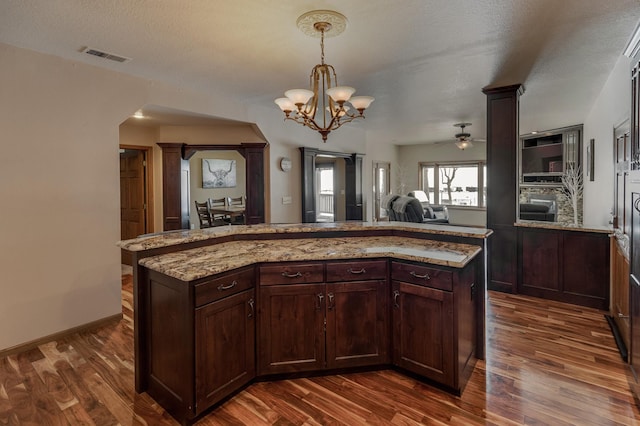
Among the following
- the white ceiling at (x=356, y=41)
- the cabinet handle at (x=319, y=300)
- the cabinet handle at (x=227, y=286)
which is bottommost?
the cabinet handle at (x=319, y=300)

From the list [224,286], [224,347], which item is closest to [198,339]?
[224,347]

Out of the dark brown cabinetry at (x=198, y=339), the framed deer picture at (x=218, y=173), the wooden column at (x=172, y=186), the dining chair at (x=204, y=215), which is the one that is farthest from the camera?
the framed deer picture at (x=218, y=173)

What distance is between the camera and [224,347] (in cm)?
212

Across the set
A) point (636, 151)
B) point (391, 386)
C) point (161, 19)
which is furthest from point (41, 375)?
point (636, 151)

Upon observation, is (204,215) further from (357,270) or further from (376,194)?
(357,270)

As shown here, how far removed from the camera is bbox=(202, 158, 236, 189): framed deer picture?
8484 millimetres

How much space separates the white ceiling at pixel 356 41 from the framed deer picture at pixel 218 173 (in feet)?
13.5

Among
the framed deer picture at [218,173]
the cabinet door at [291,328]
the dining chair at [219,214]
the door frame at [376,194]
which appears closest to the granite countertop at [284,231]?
the cabinet door at [291,328]

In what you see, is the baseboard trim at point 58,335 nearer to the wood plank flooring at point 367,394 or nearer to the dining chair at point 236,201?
the wood plank flooring at point 367,394

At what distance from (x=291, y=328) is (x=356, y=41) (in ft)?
7.68

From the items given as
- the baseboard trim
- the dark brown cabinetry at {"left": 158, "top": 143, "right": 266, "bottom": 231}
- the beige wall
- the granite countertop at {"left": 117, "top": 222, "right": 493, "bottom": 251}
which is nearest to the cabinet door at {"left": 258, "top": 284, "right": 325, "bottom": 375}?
the granite countertop at {"left": 117, "top": 222, "right": 493, "bottom": 251}

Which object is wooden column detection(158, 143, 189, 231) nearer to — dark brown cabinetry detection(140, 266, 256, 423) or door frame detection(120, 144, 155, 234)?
door frame detection(120, 144, 155, 234)

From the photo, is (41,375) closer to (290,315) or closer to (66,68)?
(290,315)

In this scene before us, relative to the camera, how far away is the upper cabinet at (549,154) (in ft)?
22.6
